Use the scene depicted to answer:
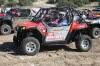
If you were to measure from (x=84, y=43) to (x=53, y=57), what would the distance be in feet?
4.83

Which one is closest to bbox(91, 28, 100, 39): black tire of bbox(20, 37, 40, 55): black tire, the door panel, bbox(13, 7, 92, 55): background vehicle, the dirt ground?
the dirt ground

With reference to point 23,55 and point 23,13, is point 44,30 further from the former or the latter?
point 23,13

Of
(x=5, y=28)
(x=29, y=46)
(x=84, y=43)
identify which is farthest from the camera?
(x=5, y=28)

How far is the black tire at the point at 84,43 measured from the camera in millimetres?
8436

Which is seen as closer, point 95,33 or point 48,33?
point 48,33

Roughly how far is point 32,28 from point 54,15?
1062mm

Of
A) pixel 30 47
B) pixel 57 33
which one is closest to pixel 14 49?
pixel 30 47

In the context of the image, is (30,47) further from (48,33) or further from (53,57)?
(53,57)

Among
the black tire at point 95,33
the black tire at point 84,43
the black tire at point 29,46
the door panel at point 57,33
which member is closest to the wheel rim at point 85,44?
the black tire at point 84,43

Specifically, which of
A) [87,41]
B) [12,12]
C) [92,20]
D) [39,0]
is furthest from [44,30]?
[39,0]

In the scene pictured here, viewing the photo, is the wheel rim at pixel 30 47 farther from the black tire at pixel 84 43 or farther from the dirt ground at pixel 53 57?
the black tire at pixel 84 43

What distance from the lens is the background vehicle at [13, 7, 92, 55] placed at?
798 centimetres

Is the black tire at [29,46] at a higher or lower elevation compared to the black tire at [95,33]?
higher

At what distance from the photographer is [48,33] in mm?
8203
